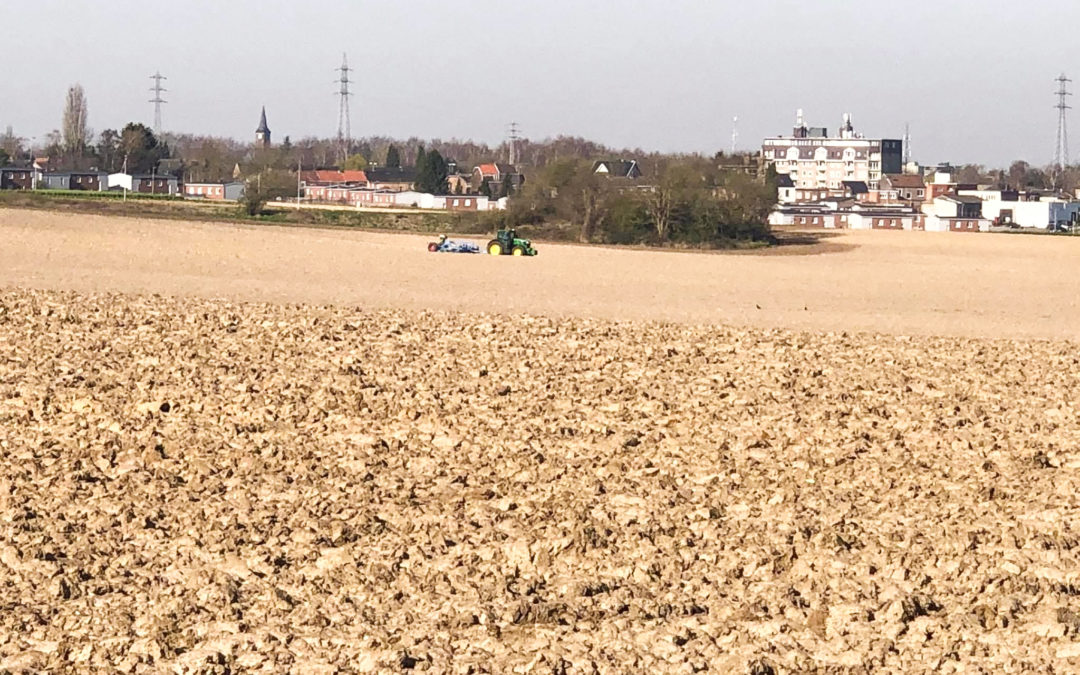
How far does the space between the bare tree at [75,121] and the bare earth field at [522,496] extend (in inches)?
5758

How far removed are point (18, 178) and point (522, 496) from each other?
126 m

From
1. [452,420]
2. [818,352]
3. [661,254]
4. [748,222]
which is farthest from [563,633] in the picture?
[748,222]

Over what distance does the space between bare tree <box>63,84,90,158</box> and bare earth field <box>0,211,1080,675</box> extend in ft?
480

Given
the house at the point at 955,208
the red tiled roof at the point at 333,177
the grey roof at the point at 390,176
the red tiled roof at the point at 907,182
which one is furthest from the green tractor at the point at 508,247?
the red tiled roof at the point at 907,182

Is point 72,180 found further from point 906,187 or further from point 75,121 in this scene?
point 906,187

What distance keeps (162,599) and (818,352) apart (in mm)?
15090

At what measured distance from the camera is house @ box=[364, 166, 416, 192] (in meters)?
160

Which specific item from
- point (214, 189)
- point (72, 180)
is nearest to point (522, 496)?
point (72, 180)

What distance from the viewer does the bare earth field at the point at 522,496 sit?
10156mm

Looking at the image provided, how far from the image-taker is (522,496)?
13.7 m

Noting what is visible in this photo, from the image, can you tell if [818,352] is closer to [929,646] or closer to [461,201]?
[929,646]

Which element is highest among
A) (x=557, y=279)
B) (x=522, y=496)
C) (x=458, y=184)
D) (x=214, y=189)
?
(x=458, y=184)

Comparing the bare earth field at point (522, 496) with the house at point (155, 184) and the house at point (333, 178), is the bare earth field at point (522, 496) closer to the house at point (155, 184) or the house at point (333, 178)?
the house at point (155, 184)

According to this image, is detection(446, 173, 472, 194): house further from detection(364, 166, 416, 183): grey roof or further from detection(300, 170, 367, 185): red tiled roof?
detection(300, 170, 367, 185): red tiled roof
